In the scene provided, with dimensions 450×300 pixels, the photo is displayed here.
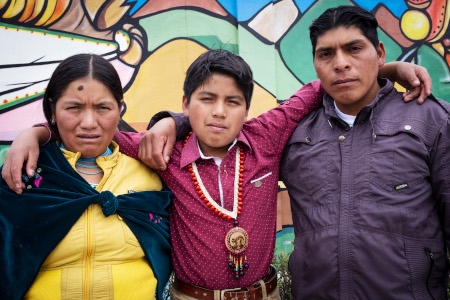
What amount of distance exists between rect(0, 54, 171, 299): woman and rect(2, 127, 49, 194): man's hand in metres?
0.05

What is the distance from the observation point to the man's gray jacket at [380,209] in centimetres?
188

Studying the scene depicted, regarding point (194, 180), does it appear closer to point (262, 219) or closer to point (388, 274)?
point (262, 219)

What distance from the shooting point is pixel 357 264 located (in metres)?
1.92

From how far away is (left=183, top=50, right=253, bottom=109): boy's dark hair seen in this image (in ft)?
7.52

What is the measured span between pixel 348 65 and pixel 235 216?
0.95 metres

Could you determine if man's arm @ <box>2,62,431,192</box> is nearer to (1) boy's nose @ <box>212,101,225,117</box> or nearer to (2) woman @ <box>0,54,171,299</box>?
(2) woman @ <box>0,54,171,299</box>

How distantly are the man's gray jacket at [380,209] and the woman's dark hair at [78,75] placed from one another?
1.13 metres

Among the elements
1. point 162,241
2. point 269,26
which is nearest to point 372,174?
point 162,241

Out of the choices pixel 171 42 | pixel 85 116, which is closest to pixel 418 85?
pixel 85 116

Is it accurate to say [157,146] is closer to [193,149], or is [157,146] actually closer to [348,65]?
[193,149]

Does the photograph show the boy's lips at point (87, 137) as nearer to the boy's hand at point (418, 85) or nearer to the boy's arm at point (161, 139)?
the boy's arm at point (161, 139)

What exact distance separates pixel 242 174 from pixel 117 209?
2.23 feet

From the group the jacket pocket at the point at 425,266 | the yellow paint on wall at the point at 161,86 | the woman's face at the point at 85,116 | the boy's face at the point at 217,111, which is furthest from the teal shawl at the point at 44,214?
the yellow paint on wall at the point at 161,86

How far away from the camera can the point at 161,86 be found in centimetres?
460
